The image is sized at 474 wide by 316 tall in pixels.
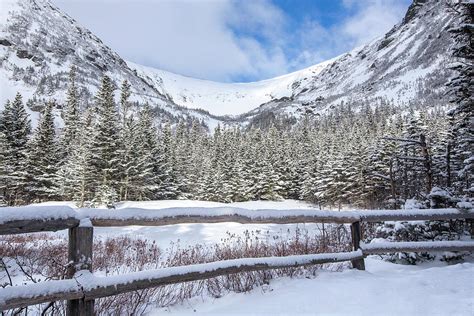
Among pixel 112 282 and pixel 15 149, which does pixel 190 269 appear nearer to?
pixel 112 282

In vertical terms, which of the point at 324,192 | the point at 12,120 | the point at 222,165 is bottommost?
the point at 324,192

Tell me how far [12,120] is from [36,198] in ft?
30.1

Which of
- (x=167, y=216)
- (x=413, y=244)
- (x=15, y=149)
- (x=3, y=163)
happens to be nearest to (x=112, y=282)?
(x=167, y=216)

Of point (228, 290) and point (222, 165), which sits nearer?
point (228, 290)

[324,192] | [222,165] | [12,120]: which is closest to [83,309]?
[12,120]

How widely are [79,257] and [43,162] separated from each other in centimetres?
4097

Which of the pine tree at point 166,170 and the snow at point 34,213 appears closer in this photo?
the snow at point 34,213

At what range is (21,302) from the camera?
288 centimetres

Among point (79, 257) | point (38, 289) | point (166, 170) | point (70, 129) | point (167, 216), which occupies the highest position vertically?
point (70, 129)

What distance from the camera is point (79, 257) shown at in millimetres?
3404

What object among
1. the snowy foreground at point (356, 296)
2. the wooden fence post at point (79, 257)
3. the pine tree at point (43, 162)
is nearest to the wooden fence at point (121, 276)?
the wooden fence post at point (79, 257)

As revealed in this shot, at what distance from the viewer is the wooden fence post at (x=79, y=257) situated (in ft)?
10.8

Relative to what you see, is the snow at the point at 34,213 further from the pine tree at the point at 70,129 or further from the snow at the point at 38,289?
the pine tree at the point at 70,129

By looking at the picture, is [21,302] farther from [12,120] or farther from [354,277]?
[12,120]
